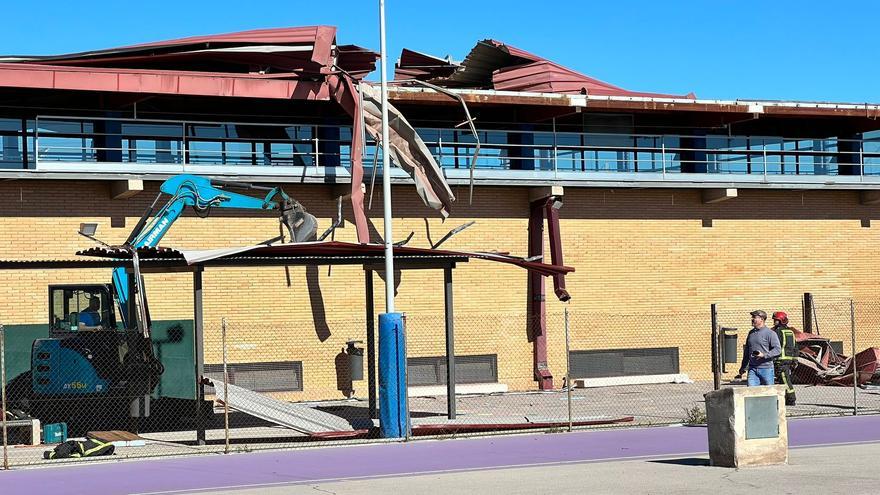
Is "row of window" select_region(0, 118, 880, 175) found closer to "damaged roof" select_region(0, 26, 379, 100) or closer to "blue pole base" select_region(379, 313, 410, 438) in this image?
"damaged roof" select_region(0, 26, 379, 100)

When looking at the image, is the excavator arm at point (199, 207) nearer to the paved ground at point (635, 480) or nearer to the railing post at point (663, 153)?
the paved ground at point (635, 480)

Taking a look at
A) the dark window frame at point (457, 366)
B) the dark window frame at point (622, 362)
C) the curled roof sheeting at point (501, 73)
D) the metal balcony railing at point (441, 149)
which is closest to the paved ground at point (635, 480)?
the dark window frame at point (457, 366)

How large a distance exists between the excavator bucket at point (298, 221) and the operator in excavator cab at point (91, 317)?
556 cm

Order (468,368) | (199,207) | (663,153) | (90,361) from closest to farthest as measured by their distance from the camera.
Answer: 1. (90,361)
2. (199,207)
3. (468,368)
4. (663,153)

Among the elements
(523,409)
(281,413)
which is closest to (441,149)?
(523,409)

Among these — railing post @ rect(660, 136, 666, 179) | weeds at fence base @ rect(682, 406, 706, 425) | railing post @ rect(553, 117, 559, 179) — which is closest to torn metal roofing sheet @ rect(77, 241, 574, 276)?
weeds at fence base @ rect(682, 406, 706, 425)

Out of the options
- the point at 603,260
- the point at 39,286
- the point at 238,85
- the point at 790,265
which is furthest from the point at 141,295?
the point at 790,265

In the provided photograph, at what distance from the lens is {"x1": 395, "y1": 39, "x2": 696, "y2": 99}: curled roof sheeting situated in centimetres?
3359

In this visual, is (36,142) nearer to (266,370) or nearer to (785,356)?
(266,370)

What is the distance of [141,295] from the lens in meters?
20.7

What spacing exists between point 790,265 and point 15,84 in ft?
63.7

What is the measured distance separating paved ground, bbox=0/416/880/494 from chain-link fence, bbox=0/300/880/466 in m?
1.28

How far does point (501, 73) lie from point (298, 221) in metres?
9.14

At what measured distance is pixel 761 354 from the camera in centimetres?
1969
